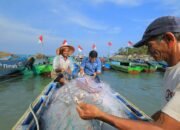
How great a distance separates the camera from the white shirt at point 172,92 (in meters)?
1.31

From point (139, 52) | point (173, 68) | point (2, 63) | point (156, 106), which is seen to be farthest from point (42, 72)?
point (139, 52)

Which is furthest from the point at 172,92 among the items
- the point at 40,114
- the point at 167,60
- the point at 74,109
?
the point at 40,114

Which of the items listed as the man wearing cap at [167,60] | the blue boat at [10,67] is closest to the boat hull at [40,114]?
the man wearing cap at [167,60]

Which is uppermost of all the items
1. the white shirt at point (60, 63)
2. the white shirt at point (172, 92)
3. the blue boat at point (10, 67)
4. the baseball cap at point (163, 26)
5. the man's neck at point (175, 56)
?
the baseball cap at point (163, 26)

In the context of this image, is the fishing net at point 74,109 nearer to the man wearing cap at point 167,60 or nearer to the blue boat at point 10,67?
the man wearing cap at point 167,60

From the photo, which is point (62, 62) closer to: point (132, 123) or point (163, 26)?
point (163, 26)

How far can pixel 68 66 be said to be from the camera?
24.6 ft

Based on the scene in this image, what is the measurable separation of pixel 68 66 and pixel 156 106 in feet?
16.4

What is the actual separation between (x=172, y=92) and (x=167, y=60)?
212 millimetres

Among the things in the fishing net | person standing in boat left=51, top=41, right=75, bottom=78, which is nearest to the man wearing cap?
the fishing net

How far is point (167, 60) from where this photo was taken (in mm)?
1572

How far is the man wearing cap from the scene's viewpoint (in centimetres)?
133

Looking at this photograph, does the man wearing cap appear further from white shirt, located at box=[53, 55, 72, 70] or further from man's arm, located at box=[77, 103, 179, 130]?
white shirt, located at box=[53, 55, 72, 70]

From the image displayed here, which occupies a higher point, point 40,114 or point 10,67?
point 40,114
